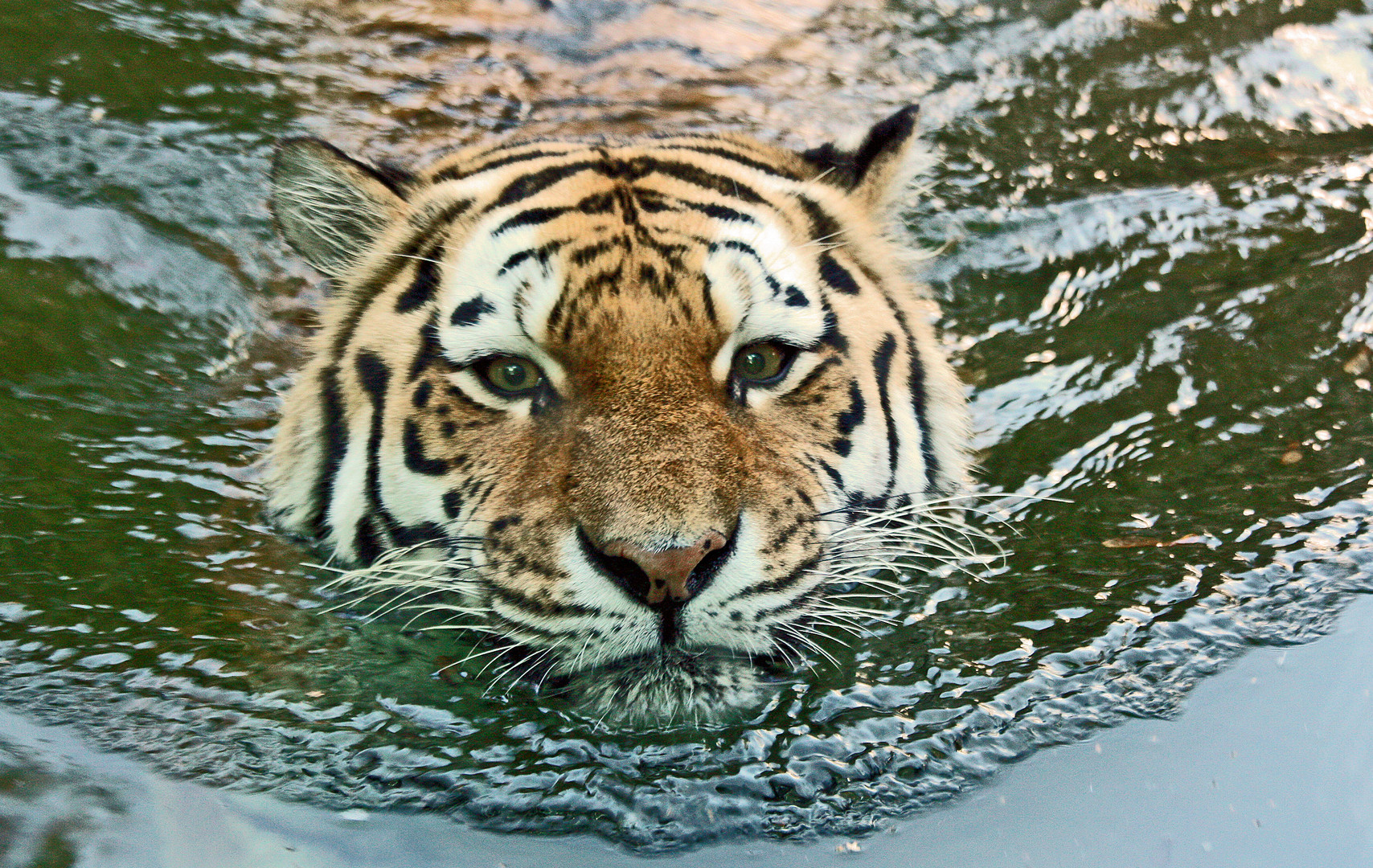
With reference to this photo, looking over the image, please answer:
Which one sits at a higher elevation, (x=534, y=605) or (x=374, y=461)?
(x=374, y=461)

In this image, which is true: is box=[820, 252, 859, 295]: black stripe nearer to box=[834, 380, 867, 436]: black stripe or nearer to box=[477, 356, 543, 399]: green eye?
box=[834, 380, 867, 436]: black stripe

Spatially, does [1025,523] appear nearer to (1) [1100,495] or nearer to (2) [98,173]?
(1) [1100,495]

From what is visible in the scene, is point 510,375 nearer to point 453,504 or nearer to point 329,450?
point 453,504

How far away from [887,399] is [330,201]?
1.23 meters

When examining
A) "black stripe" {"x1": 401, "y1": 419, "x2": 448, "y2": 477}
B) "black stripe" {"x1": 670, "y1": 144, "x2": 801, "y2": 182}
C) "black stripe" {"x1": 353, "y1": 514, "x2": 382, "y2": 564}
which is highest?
"black stripe" {"x1": 670, "y1": 144, "x2": 801, "y2": 182}

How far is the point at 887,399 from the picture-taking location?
2867 mm

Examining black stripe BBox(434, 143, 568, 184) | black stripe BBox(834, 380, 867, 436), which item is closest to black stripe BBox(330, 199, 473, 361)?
black stripe BBox(434, 143, 568, 184)

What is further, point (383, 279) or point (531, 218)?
point (383, 279)

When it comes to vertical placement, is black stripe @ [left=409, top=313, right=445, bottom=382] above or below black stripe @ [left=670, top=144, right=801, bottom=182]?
below

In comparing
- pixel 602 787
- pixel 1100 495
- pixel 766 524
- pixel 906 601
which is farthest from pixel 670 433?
pixel 1100 495

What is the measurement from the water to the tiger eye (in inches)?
21.4

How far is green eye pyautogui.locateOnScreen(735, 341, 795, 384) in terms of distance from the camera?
8.22 ft

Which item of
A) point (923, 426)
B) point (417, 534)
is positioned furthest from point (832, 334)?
point (417, 534)

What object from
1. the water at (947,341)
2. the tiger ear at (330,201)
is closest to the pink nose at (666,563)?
the water at (947,341)
